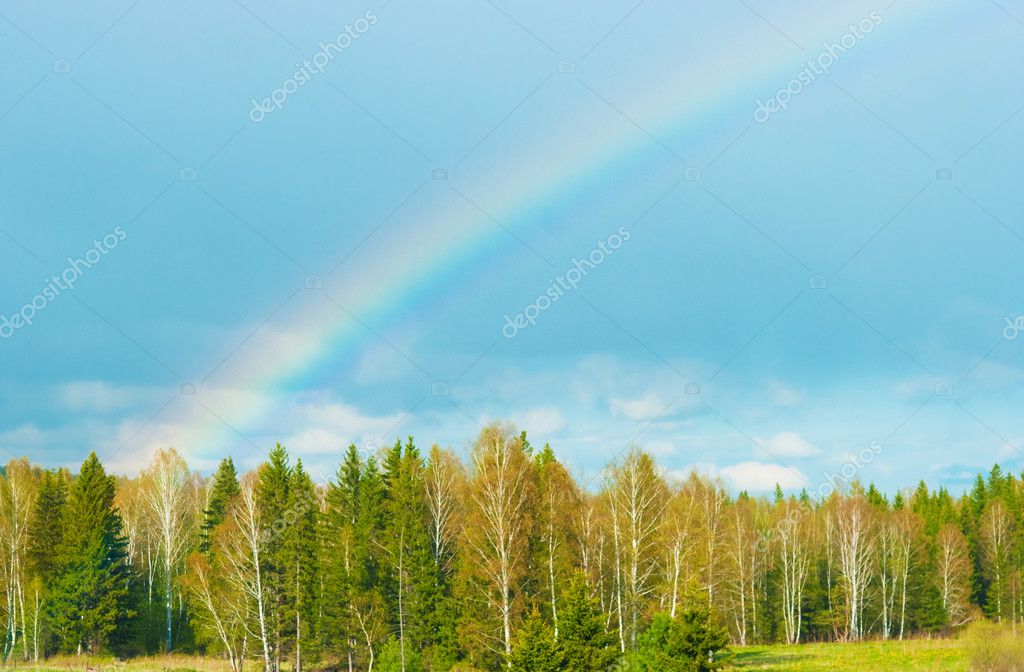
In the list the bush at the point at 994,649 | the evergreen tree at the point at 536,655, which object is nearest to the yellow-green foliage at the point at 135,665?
the evergreen tree at the point at 536,655

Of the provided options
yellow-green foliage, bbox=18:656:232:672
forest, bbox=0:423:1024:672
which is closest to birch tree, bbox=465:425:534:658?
forest, bbox=0:423:1024:672

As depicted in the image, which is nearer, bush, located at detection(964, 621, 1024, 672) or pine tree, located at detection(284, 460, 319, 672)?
bush, located at detection(964, 621, 1024, 672)

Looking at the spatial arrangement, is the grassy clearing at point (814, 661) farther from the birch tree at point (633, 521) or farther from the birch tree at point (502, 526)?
the birch tree at point (502, 526)

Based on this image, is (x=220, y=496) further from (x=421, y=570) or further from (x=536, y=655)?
(x=536, y=655)

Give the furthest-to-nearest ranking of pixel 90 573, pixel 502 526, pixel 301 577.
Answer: pixel 90 573 < pixel 301 577 < pixel 502 526

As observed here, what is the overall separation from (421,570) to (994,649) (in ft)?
101

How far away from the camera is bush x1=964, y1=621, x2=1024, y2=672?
135ft

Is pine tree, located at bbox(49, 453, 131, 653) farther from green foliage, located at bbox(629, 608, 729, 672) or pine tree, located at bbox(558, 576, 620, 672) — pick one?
green foliage, located at bbox(629, 608, 729, 672)

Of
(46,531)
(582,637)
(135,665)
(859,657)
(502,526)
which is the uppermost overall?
(502,526)

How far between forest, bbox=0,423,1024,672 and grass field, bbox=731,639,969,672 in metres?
6.02

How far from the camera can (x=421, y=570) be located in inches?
2180

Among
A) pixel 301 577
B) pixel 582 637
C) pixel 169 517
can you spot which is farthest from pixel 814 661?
pixel 169 517

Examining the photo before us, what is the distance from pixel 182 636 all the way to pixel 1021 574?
7860 cm

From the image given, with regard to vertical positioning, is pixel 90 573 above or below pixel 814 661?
above
